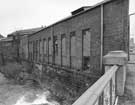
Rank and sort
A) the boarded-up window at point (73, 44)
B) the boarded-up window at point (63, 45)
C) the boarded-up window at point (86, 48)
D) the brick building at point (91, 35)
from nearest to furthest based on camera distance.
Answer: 1. the brick building at point (91, 35)
2. the boarded-up window at point (86, 48)
3. the boarded-up window at point (73, 44)
4. the boarded-up window at point (63, 45)

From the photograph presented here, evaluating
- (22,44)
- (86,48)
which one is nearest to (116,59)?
(86,48)

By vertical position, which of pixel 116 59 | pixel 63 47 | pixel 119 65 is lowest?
pixel 119 65

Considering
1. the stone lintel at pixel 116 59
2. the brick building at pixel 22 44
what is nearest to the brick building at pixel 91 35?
the stone lintel at pixel 116 59

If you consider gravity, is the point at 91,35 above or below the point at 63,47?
above

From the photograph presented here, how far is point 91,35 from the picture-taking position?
842 cm

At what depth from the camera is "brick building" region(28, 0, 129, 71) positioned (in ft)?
22.5

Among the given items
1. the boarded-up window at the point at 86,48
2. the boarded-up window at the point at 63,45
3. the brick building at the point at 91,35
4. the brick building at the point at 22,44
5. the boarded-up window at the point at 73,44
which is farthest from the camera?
the brick building at the point at 22,44

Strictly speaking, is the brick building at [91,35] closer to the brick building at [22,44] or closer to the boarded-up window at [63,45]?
the boarded-up window at [63,45]

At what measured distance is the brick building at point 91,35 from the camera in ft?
22.5

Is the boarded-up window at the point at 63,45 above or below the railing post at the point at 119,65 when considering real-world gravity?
above

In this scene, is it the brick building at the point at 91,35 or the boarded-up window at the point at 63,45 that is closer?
the brick building at the point at 91,35

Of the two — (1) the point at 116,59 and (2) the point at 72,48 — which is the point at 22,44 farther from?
(1) the point at 116,59

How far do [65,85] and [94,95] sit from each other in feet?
32.6

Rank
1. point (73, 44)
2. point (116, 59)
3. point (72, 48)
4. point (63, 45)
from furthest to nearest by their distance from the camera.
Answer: point (63, 45) < point (72, 48) < point (73, 44) < point (116, 59)
